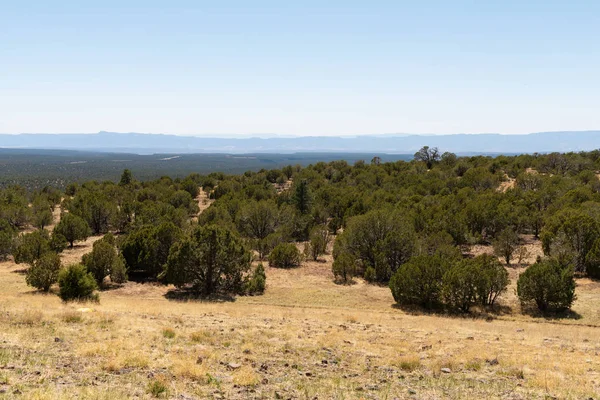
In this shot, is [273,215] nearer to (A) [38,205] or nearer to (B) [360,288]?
(B) [360,288]

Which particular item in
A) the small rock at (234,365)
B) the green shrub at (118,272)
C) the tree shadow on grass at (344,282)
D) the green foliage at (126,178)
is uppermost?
the green foliage at (126,178)

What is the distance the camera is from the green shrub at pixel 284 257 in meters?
46.7

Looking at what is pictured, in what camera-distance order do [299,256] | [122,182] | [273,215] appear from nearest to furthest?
[299,256]
[273,215]
[122,182]

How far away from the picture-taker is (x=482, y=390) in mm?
13516

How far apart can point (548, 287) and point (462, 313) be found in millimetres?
6387

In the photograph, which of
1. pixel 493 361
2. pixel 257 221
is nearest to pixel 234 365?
pixel 493 361

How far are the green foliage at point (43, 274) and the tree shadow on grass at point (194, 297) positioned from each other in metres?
9.06

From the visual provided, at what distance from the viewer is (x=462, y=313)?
31.5 m

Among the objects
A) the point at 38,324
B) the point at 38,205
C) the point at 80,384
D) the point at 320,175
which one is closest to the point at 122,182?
the point at 38,205

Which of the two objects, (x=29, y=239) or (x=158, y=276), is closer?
(x=158, y=276)

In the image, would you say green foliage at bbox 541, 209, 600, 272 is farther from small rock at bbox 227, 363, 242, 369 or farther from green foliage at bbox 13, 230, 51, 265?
green foliage at bbox 13, 230, 51, 265

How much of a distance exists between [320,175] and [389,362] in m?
91.4

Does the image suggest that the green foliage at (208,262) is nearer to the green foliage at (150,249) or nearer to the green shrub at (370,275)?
the green foliage at (150,249)

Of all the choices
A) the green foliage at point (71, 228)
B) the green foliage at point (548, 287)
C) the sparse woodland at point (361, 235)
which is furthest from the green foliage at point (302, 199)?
the green foliage at point (548, 287)
